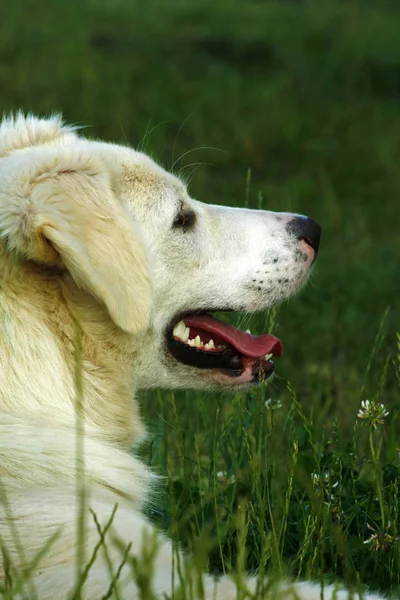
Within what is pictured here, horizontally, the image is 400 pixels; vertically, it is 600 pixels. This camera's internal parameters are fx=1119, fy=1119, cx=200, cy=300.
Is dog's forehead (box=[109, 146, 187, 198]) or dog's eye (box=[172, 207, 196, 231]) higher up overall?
dog's forehead (box=[109, 146, 187, 198])

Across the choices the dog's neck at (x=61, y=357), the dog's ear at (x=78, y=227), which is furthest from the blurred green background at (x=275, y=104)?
the dog's ear at (x=78, y=227)

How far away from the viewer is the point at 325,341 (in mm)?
6898

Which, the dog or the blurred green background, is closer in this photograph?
the dog

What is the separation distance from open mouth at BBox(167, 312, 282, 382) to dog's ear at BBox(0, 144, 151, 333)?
355mm

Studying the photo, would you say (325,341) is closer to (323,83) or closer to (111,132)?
(111,132)

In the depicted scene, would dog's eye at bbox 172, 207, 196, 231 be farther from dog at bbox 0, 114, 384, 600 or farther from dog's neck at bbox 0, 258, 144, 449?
dog's neck at bbox 0, 258, 144, 449

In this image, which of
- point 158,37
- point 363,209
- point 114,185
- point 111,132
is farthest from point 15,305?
point 158,37

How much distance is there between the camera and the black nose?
147 inches

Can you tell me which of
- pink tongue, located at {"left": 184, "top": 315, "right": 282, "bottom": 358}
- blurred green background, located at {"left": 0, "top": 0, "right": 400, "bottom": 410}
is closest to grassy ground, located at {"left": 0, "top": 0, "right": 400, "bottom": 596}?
blurred green background, located at {"left": 0, "top": 0, "right": 400, "bottom": 410}

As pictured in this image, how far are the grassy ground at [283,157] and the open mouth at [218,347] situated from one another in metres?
0.12

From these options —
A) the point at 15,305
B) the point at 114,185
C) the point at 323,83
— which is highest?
the point at 323,83

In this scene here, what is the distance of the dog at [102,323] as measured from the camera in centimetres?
260

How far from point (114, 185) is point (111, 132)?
25.9 feet

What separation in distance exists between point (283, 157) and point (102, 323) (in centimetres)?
826
